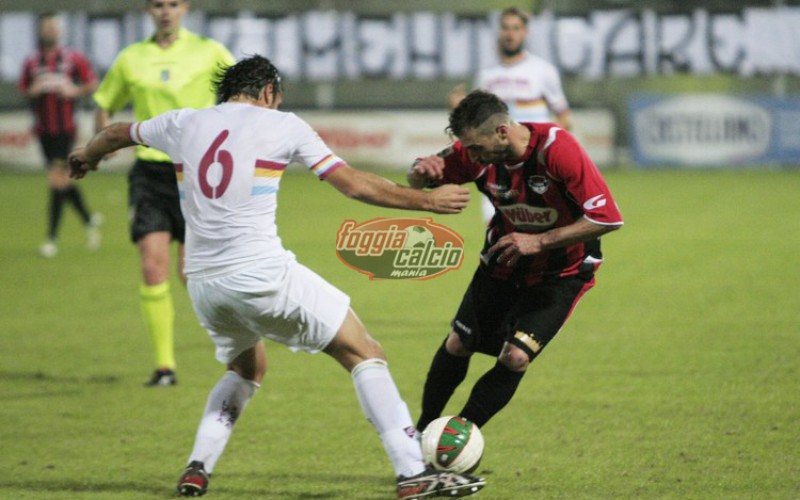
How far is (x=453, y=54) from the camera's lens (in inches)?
1075

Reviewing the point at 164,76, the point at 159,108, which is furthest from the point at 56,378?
the point at 164,76

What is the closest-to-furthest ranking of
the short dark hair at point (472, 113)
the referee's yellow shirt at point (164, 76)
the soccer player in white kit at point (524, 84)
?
the short dark hair at point (472, 113) → the referee's yellow shirt at point (164, 76) → the soccer player in white kit at point (524, 84)

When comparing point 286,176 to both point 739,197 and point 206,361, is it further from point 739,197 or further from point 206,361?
point 206,361

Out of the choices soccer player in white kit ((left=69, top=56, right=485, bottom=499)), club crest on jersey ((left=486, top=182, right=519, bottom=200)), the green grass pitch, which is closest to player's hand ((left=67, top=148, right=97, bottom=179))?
soccer player in white kit ((left=69, top=56, right=485, bottom=499))

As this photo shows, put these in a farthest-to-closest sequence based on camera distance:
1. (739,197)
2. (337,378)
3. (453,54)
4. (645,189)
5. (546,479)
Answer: (453,54) < (645,189) < (739,197) < (337,378) < (546,479)

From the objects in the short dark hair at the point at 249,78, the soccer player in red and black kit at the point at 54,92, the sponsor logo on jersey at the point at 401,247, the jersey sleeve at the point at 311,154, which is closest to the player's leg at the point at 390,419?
the sponsor logo on jersey at the point at 401,247

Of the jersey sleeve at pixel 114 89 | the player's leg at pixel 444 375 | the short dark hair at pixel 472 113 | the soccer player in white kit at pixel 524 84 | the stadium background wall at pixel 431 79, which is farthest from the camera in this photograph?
the stadium background wall at pixel 431 79

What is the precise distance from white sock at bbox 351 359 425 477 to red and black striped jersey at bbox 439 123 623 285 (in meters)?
0.91

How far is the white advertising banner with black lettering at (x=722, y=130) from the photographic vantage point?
24.1 meters

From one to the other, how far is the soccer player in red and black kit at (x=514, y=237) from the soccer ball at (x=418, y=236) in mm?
316

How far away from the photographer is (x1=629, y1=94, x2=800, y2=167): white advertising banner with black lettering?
79.2 feet

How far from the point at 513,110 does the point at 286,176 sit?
1407 centimetres

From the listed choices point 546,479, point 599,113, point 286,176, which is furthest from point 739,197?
point 546,479

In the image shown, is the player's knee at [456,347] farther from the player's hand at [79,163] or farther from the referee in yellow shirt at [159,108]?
the referee in yellow shirt at [159,108]
